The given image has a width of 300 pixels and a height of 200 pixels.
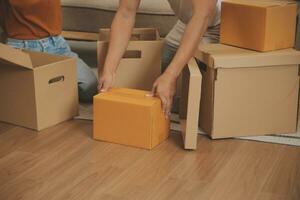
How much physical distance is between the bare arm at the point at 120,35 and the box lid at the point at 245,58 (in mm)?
316

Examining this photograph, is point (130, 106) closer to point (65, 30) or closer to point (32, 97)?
point (32, 97)

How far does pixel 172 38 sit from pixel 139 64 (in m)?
0.25

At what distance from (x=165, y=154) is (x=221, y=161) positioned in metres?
0.19

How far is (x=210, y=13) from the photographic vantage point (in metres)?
1.77

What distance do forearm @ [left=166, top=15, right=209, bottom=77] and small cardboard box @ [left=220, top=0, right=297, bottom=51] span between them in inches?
6.2

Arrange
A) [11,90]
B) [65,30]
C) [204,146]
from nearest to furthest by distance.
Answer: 1. [204,146]
2. [11,90]
3. [65,30]

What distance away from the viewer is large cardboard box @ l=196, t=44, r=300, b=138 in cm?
174

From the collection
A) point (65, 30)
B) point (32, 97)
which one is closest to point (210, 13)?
point (32, 97)

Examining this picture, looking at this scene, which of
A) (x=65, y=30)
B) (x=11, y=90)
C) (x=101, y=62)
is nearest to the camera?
(x=11, y=90)

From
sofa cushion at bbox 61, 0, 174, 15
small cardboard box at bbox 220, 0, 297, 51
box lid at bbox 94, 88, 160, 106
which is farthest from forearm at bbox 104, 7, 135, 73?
sofa cushion at bbox 61, 0, 174, 15

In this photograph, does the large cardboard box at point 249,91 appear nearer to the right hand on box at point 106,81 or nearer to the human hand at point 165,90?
the human hand at point 165,90

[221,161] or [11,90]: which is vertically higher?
[11,90]

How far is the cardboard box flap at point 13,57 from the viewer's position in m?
1.71

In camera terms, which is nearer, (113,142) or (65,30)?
(113,142)
